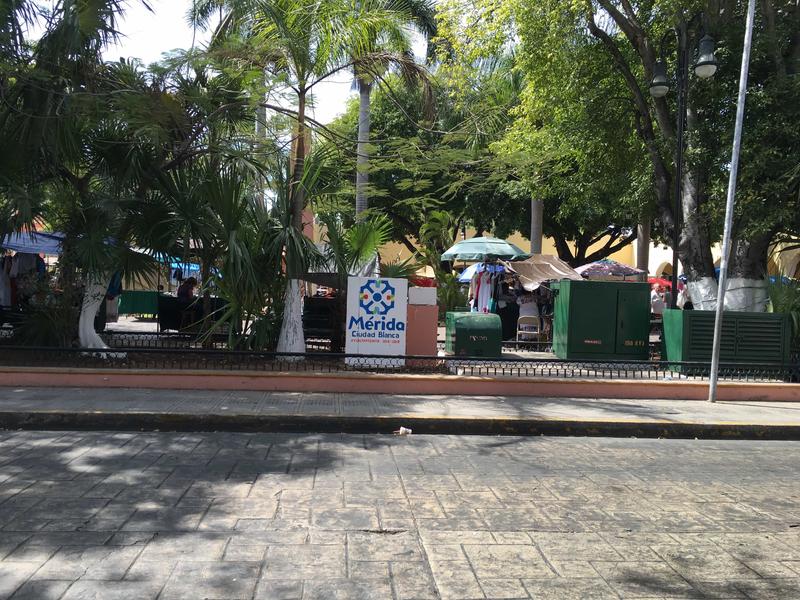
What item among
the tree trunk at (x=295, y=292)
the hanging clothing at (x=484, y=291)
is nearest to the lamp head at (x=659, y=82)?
the tree trunk at (x=295, y=292)

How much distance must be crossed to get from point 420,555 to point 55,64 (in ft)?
31.3

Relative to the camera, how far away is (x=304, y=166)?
1142cm

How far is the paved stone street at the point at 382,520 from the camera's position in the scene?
3.93 m

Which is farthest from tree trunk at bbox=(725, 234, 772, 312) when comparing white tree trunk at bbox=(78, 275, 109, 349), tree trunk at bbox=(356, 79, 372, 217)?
white tree trunk at bbox=(78, 275, 109, 349)

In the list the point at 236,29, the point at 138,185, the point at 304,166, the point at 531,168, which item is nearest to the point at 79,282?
the point at 138,185

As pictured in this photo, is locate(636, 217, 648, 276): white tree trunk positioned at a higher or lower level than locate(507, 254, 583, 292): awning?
higher

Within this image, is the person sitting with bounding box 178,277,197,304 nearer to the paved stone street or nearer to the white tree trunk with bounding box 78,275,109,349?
the white tree trunk with bounding box 78,275,109,349

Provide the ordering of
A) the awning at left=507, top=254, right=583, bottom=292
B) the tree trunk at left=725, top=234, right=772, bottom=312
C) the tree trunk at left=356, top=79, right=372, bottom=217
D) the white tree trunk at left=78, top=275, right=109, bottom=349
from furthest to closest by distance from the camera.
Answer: the awning at left=507, top=254, right=583, bottom=292
the tree trunk at left=356, top=79, right=372, bottom=217
the tree trunk at left=725, top=234, right=772, bottom=312
the white tree trunk at left=78, top=275, right=109, bottom=349

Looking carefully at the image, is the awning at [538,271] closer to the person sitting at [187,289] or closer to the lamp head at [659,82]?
the lamp head at [659,82]

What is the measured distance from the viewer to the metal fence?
10.6 metres

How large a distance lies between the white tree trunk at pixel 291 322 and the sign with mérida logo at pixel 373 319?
0.82 meters

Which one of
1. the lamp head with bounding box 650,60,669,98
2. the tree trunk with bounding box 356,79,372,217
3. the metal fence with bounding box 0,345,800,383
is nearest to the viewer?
the metal fence with bounding box 0,345,800,383

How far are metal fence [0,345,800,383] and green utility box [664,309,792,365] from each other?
0.34 m

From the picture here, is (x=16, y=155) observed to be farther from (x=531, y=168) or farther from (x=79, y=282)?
(x=531, y=168)
